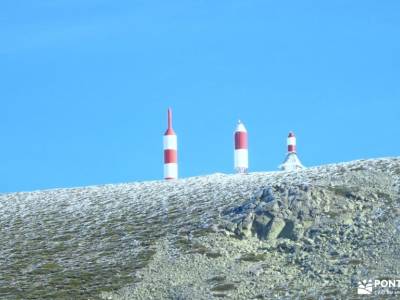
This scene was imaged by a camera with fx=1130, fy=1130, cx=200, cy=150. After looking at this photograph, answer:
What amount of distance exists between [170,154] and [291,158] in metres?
5.38

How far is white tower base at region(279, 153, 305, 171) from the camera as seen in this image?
40.6 meters

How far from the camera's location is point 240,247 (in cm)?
2814

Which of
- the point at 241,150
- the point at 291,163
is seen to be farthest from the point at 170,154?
the point at 291,163

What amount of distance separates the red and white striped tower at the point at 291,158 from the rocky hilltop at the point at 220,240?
564cm

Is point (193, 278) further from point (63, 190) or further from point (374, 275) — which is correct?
point (63, 190)

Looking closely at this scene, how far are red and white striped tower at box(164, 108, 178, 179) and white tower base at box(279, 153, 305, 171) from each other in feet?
14.4

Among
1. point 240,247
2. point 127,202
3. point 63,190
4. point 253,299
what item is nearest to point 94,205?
point 127,202

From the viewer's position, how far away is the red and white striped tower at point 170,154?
38.2 meters

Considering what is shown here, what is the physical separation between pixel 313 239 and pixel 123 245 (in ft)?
17.6

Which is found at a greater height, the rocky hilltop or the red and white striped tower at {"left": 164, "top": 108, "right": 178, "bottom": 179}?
the red and white striped tower at {"left": 164, "top": 108, "right": 178, "bottom": 179}

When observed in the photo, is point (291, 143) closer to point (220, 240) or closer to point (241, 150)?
point (241, 150)

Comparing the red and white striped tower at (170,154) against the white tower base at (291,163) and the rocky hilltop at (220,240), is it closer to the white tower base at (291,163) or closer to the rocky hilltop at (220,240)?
the rocky hilltop at (220,240)

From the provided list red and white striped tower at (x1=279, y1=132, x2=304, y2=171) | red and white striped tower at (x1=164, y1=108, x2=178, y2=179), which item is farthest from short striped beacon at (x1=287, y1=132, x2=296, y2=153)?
red and white striped tower at (x1=164, y1=108, x2=178, y2=179)

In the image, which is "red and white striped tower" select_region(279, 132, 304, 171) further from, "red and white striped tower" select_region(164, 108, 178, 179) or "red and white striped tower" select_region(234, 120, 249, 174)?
"red and white striped tower" select_region(164, 108, 178, 179)
